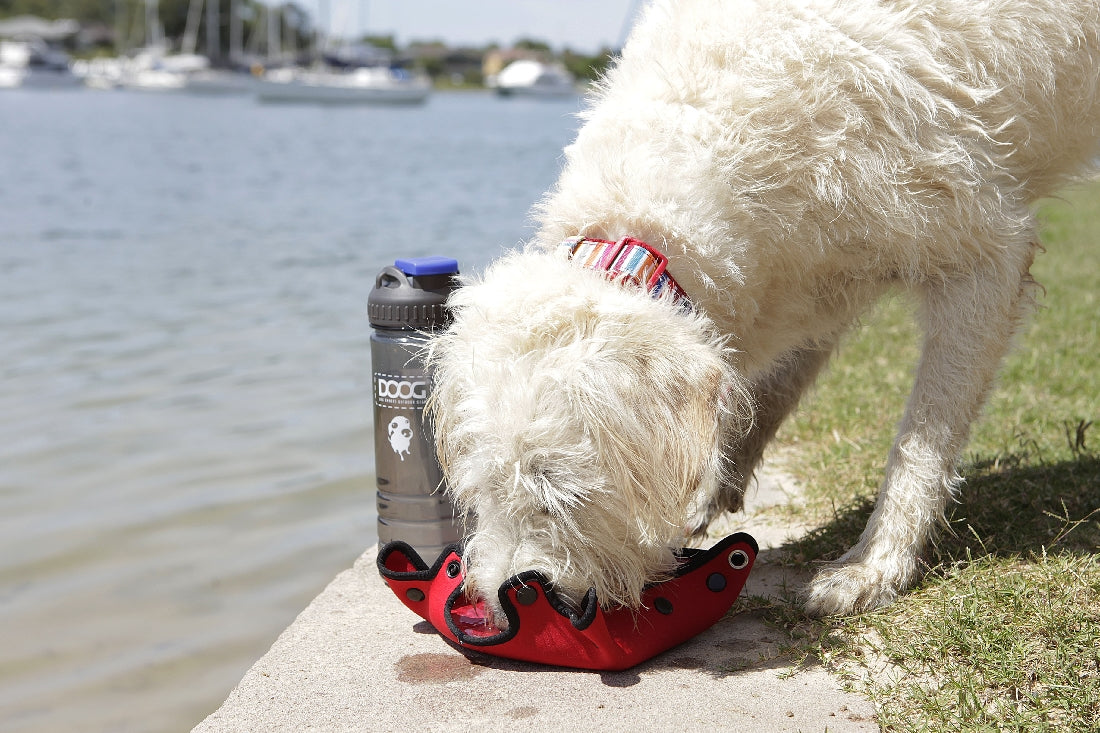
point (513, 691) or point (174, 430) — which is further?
point (174, 430)

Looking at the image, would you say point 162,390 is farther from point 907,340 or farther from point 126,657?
point 907,340

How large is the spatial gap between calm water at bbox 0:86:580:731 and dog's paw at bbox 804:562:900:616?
162 centimetres

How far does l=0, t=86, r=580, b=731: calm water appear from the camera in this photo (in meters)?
3.33

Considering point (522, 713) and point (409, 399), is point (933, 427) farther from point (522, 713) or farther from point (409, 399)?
point (409, 399)

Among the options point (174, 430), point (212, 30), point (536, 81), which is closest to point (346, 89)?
point (536, 81)

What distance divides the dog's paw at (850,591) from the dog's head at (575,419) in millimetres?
695

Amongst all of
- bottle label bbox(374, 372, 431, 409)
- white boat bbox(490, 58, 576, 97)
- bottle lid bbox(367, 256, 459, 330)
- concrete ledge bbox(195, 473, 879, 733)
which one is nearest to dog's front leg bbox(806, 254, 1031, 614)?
concrete ledge bbox(195, 473, 879, 733)

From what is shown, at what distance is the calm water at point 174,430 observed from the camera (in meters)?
3.33

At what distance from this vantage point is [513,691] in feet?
8.59

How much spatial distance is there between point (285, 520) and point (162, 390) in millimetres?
2135

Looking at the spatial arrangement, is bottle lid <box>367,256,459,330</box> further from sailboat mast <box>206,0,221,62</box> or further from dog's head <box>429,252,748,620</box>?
sailboat mast <box>206,0,221,62</box>

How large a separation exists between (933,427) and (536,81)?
7819 cm

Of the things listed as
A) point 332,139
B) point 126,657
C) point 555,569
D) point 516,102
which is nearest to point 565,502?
point 555,569

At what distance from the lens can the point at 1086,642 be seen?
8.35ft
